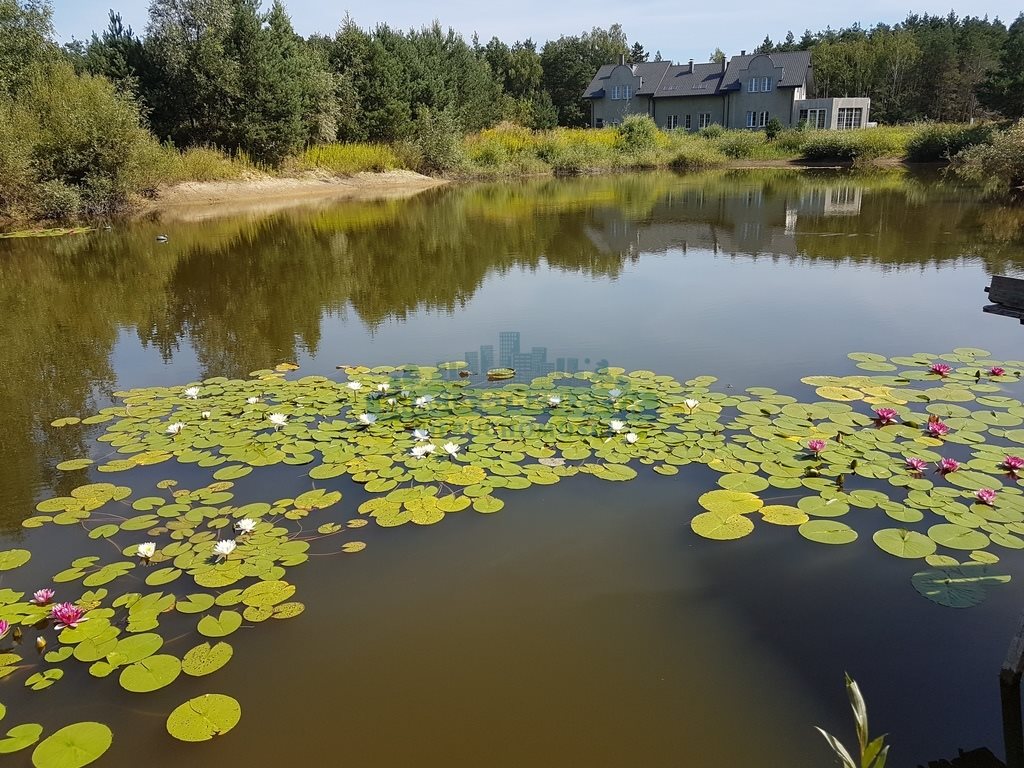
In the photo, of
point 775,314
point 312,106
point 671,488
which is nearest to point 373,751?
point 671,488

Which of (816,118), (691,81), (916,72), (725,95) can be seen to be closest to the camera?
(816,118)

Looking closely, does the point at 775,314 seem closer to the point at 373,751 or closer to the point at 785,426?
the point at 785,426

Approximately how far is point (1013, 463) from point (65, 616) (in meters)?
4.70

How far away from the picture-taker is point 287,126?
2248 cm

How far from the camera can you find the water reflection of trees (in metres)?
6.46

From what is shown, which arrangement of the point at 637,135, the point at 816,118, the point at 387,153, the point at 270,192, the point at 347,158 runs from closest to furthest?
1. the point at 270,192
2. the point at 347,158
3. the point at 387,153
4. the point at 637,135
5. the point at 816,118

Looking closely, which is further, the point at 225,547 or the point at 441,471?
the point at 441,471

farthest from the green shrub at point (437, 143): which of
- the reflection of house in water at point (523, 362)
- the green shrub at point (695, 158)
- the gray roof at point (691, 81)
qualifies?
the reflection of house in water at point (523, 362)

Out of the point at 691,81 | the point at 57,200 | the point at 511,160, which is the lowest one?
the point at 57,200

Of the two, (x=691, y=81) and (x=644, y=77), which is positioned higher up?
(x=644, y=77)

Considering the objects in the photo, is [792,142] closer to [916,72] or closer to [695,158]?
[695,158]

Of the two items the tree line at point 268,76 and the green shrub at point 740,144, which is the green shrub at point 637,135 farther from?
the tree line at point 268,76

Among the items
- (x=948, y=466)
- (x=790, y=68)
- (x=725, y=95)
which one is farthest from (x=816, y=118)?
(x=948, y=466)

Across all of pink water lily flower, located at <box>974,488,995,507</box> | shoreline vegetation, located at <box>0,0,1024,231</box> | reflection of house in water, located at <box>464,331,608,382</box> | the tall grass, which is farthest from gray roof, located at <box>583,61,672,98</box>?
pink water lily flower, located at <box>974,488,995,507</box>
